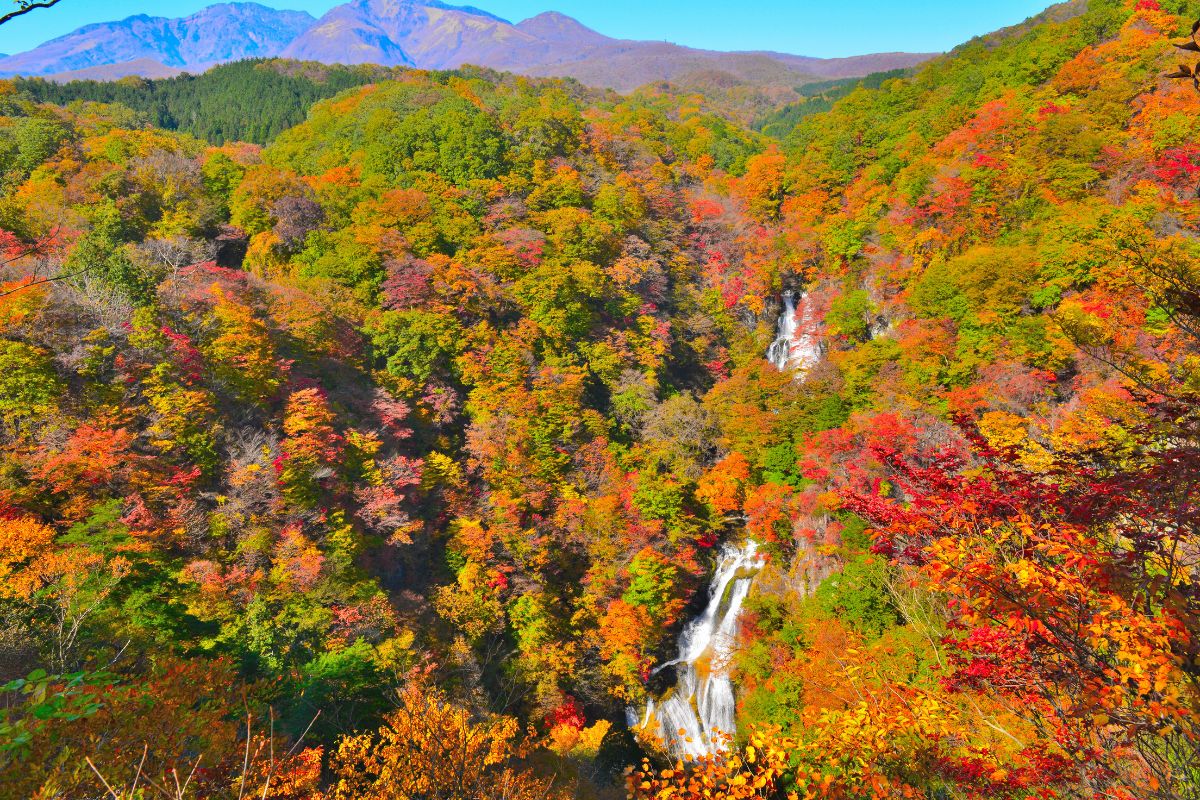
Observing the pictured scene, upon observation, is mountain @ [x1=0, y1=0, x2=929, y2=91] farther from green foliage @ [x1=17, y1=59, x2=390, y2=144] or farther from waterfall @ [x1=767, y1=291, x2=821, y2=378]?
waterfall @ [x1=767, y1=291, x2=821, y2=378]

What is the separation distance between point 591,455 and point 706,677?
1034 cm

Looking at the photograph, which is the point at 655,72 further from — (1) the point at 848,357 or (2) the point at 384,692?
(2) the point at 384,692

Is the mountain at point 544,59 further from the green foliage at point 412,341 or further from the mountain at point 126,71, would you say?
the green foliage at point 412,341

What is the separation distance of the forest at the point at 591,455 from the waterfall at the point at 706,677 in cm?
30

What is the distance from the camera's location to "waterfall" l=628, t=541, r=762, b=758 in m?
20.7

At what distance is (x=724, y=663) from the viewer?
21.3 m

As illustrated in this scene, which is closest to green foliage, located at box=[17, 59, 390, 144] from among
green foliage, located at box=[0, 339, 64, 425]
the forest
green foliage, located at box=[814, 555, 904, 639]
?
the forest

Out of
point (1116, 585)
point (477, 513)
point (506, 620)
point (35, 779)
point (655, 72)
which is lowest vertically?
point (506, 620)

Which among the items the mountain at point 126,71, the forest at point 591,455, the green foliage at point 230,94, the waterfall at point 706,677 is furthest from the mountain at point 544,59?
the waterfall at point 706,677

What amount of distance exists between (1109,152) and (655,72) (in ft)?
442

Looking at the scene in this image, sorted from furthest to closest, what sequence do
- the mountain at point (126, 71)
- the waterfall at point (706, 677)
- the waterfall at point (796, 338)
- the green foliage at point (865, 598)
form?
the mountain at point (126, 71) → the waterfall at point (796, 338) → the waterfall at point (706, 677) → the green foliage at point (865, 598)

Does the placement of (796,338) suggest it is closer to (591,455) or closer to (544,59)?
(591,455)

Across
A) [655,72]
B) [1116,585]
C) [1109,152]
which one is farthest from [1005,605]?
[655,72]

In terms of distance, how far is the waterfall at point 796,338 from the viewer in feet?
101
